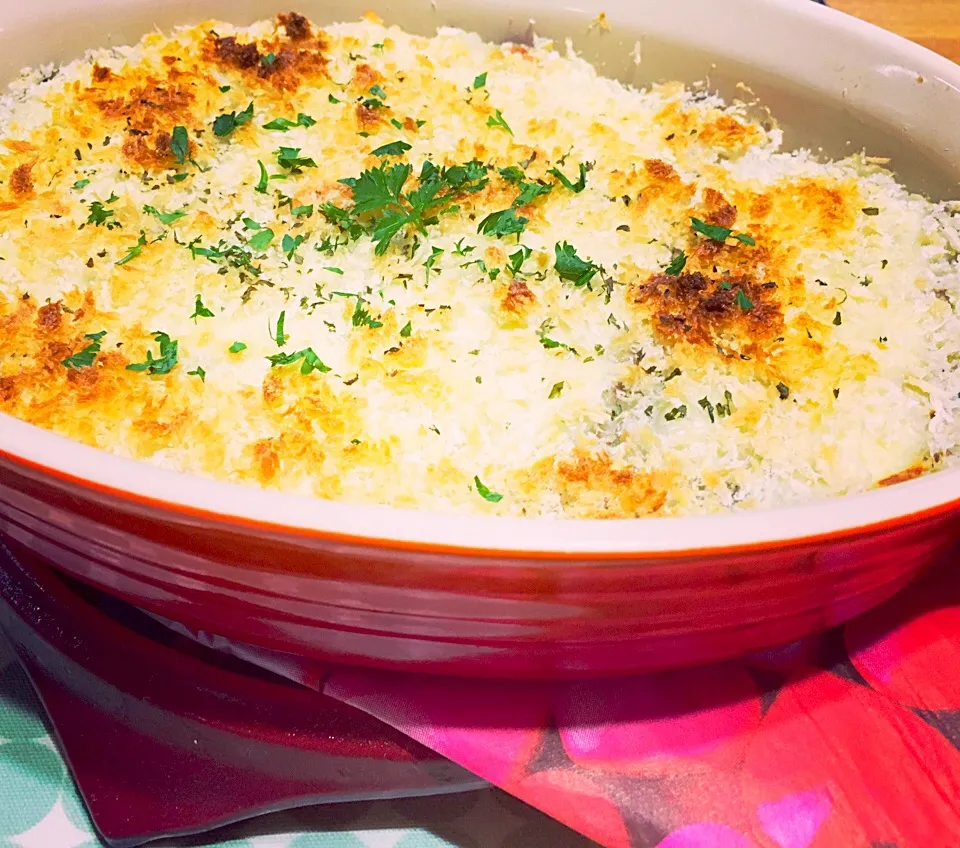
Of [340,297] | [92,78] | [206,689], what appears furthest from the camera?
[92,78]

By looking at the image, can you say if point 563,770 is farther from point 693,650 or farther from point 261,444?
point 261,444

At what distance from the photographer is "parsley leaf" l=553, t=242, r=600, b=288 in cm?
139

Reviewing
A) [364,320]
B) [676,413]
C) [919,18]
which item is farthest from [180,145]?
[919,18]

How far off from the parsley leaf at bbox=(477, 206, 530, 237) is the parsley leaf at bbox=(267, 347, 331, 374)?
1.31ft

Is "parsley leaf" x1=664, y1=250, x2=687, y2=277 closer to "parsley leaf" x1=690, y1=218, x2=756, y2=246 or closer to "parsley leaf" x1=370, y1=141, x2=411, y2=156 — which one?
"parsley leaf" x1=690, y1=218, x2=756, y2=246

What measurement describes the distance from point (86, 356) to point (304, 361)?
0.30 metres

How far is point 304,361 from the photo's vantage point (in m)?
1.26

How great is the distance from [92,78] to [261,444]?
3.35 feet

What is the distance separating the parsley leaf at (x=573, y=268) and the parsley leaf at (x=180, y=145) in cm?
71

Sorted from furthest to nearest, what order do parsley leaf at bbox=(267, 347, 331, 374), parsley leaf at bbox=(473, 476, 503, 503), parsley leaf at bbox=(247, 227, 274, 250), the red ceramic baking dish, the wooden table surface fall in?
the wooden table surface < parsley leaf at bbox=(247, 227, 274, 250) < parsley leaf at bbox=(267, 347, 331, 374) < parsley leaf at bbox=(473, 476, 503, 503) < the red ceramic baking dish

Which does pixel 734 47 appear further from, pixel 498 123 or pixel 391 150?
pixel 391 150

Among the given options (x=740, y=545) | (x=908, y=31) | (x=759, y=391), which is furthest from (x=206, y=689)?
(x=908, y=31)

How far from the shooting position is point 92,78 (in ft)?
5.65

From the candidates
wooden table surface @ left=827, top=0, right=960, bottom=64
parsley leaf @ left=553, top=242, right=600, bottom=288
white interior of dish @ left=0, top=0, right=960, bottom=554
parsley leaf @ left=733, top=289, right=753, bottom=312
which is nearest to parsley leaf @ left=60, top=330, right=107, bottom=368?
parsley leaf @ left=553, top=242, right=600, bottom=288
